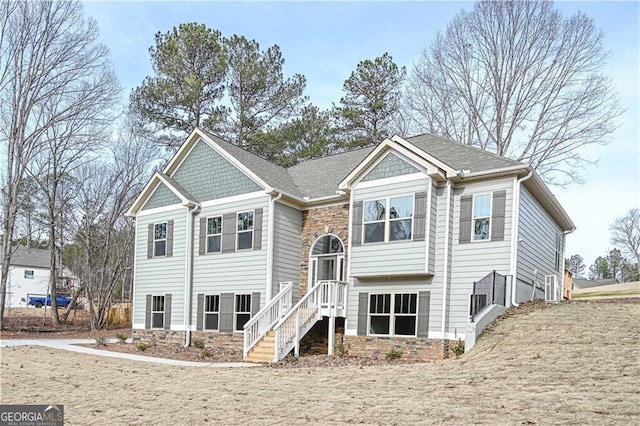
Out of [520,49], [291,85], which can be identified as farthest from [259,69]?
[520,49]

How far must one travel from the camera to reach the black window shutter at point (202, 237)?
59.4ft

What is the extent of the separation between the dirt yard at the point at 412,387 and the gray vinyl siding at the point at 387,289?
217 centimetres

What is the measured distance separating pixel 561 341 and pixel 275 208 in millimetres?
9247

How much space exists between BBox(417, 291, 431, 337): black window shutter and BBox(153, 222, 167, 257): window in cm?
980

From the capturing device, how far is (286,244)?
1681 centimetres

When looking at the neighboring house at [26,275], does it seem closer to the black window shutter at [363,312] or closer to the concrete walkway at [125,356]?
the concrete walkway at [125,356]

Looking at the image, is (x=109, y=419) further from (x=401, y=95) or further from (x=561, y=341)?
(x=401, y=95)

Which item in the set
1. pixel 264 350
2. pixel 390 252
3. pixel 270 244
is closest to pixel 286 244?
pixel 270 244

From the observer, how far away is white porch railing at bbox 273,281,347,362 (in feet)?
47.0

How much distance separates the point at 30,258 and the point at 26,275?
159 cm

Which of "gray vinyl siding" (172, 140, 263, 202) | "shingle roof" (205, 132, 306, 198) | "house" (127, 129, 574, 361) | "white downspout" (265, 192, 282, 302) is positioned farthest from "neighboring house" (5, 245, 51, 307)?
"white downspout" (265, 192, 282, 302)

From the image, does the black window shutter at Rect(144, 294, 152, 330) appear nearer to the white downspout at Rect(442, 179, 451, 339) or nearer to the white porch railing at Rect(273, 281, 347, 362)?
the white porch railing at Rect(273, 281, 347, 362)

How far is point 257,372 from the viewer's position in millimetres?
11164

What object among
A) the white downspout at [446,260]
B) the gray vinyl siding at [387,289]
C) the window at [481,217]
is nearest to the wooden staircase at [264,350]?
the gray vinyl siding at [387,289]
